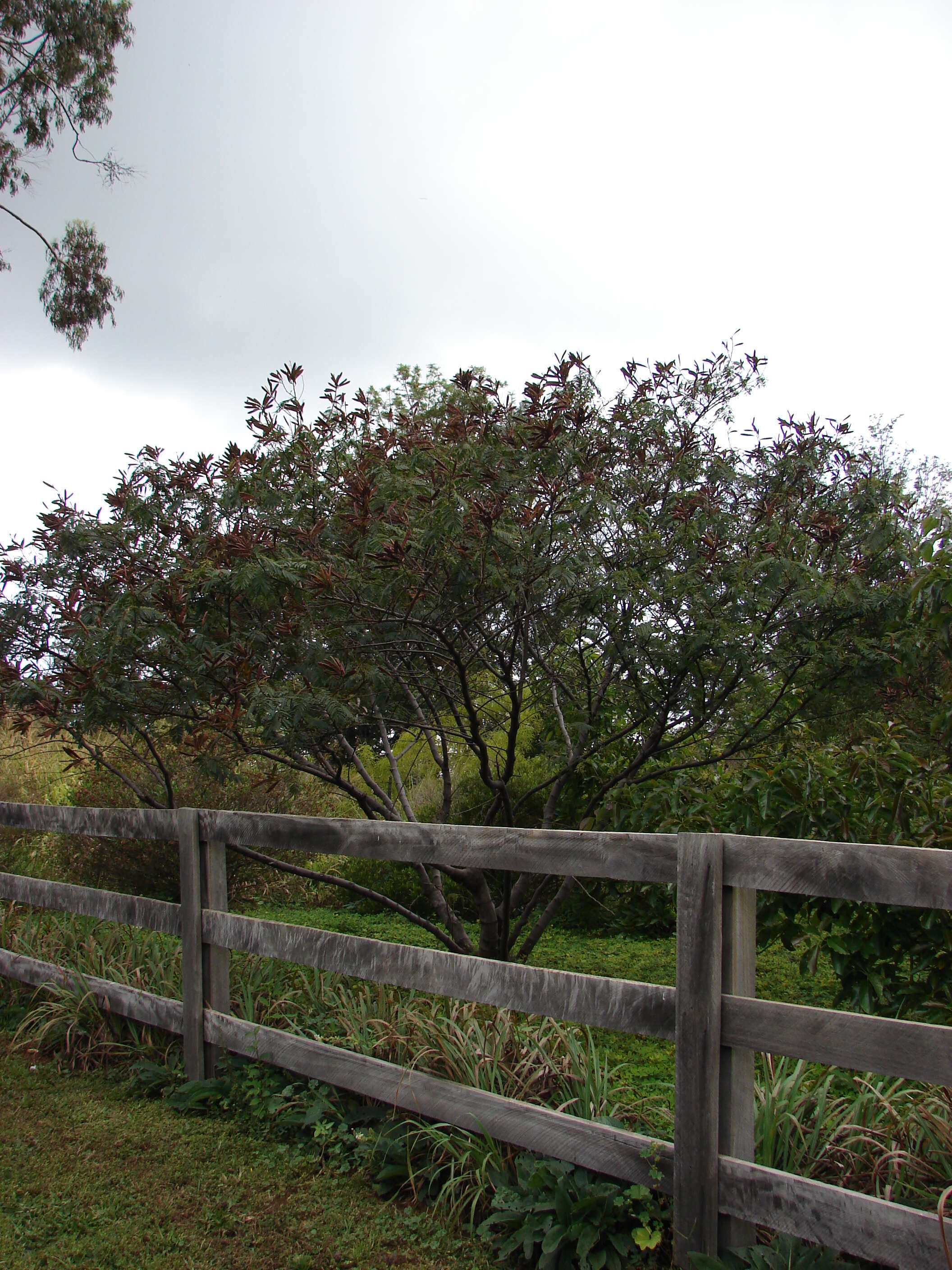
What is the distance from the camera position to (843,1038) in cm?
221

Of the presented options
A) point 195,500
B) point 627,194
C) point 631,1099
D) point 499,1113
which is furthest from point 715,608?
point 627,194

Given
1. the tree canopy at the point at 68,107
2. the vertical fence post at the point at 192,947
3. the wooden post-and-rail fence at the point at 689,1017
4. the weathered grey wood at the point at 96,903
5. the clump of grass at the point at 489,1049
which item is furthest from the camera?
the tree canopy at the point at 68,107

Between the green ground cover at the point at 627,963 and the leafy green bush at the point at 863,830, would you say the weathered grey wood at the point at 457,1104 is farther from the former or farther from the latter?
the leafy green bush at the point at 863,830

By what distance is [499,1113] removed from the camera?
2893 millimetres

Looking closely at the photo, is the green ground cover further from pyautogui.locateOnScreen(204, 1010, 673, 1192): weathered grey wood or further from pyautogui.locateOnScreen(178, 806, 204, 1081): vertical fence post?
pyautogui.locateOnScreen(178, 806, 204, 1081): vertical fence post

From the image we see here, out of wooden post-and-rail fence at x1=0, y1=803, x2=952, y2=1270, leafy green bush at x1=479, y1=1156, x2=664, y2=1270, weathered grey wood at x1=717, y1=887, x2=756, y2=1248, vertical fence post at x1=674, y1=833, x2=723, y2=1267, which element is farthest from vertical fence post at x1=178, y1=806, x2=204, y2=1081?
weathered grey wood at x1=717, y1=887, x2=756, y2=1248

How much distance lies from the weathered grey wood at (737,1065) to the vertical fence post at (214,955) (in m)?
2.24

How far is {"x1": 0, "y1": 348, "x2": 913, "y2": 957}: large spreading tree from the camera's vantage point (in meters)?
4.47

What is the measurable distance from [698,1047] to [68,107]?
1545cm

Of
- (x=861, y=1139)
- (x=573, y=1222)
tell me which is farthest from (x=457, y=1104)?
(x=861, y=1139)

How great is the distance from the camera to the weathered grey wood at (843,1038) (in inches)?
81.8

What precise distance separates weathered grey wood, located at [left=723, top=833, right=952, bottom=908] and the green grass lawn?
1.35m

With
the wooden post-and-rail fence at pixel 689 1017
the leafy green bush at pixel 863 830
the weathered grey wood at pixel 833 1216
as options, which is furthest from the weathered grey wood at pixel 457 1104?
the leafy green bush at pixel 863 830

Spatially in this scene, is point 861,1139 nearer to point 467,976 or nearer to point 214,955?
point 467,976
